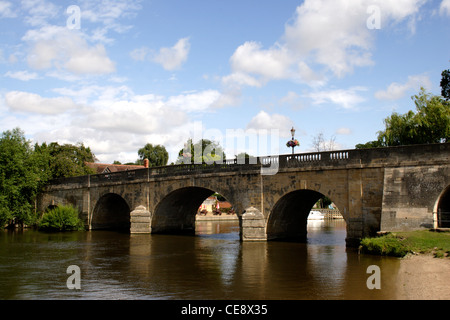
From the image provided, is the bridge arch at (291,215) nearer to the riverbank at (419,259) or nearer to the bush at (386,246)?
the bush at (386,246)

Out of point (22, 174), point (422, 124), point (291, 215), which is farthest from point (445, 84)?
point (22, 174)

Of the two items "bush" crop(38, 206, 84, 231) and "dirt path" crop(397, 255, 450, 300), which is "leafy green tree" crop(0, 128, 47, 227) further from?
"dirt path" crop(397, 255, 450, 300)

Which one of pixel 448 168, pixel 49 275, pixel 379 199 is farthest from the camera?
pixel 379 199

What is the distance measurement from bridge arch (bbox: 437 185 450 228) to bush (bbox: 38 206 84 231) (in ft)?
95.3

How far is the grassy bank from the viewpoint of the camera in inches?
675

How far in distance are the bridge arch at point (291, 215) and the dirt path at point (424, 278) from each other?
387 inches

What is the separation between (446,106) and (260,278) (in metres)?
23.1

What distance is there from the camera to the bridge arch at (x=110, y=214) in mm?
38219

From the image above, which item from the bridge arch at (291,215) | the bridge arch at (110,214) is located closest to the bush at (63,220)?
the bridge arch at (110,214)

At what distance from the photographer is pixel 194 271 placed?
57.0ft

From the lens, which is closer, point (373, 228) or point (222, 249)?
point (373, 228)

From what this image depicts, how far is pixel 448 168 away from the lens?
2012 cm
